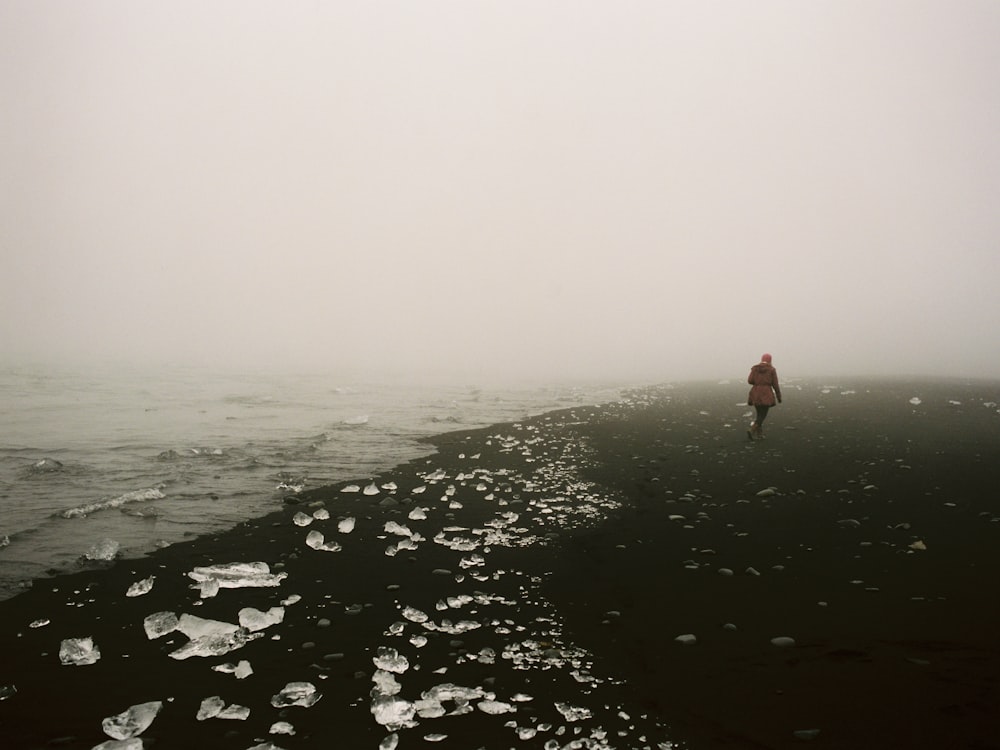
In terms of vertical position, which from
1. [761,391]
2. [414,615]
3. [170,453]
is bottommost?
[414,615]

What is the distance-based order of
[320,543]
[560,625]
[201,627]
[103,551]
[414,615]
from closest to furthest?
[201,627] → [560,625] → [414,615] → [103,551] → [320,543]

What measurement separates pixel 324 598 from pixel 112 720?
278cm

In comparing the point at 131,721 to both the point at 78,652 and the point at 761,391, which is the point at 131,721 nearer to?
the point at 78,652

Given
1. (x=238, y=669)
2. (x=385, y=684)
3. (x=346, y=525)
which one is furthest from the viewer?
(x=346, y=525)

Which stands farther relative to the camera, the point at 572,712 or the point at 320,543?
the point at 320,543

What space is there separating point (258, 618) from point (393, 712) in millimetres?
2666

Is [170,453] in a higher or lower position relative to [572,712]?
higher

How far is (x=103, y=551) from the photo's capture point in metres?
8.38

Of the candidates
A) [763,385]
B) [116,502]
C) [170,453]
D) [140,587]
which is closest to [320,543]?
[140,587]

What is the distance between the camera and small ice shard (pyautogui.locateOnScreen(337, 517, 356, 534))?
981 centimetres

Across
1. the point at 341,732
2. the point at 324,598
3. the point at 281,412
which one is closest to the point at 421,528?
the point at 324,598

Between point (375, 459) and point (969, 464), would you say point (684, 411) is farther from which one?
point (375, 459)

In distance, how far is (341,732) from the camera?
14.6ft

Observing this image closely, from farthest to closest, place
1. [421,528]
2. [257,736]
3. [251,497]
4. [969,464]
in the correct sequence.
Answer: [969,464] < [251,497] < [421,528] < [257,736]
